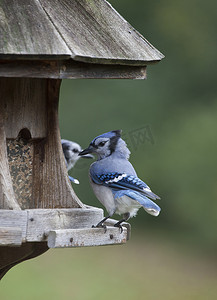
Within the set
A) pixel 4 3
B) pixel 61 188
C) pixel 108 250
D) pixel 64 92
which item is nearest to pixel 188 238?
pixel 108 250

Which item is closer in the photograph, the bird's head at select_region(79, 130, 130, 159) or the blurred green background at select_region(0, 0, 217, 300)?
the bird's head at select_region(79, 130, 130, 159)

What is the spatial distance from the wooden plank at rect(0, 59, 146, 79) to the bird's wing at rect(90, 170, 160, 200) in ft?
2.05

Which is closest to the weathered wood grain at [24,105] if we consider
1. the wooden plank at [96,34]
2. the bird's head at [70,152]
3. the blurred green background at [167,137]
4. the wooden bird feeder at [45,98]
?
the wooden bird feeder at [45,98]

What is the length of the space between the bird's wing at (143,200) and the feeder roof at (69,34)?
0.66 m

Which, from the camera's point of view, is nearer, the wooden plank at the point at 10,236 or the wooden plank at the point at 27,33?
the wooden plank at the point at 27,33

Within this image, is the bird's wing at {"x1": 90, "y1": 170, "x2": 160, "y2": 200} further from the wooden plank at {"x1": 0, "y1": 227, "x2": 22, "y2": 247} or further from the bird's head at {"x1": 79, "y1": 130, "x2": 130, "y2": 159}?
the wooden plank at {"x1": 0, "y1": 227, "x2": 22, "y2": 247}

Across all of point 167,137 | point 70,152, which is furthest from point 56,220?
point 167,137

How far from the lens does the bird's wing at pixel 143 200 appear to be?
3.11 metres

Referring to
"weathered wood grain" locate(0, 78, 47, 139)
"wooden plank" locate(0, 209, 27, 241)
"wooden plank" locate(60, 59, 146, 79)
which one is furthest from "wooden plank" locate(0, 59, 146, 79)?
"wooden plank" locate(0, 209, 27, 241)

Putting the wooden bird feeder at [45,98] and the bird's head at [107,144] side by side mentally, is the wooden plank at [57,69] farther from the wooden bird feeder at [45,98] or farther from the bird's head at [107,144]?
the bird's head at [107,144]

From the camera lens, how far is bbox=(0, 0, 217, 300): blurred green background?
7.72 metres

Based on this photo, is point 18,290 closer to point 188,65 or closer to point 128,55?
point 188,65

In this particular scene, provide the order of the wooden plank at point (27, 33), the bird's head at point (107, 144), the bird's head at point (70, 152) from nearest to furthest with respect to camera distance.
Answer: the wooden plank at point (27, 33) → the bird's head at point (107, 144) → the bird's head at point (70, 152)

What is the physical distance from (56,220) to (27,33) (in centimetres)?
76
